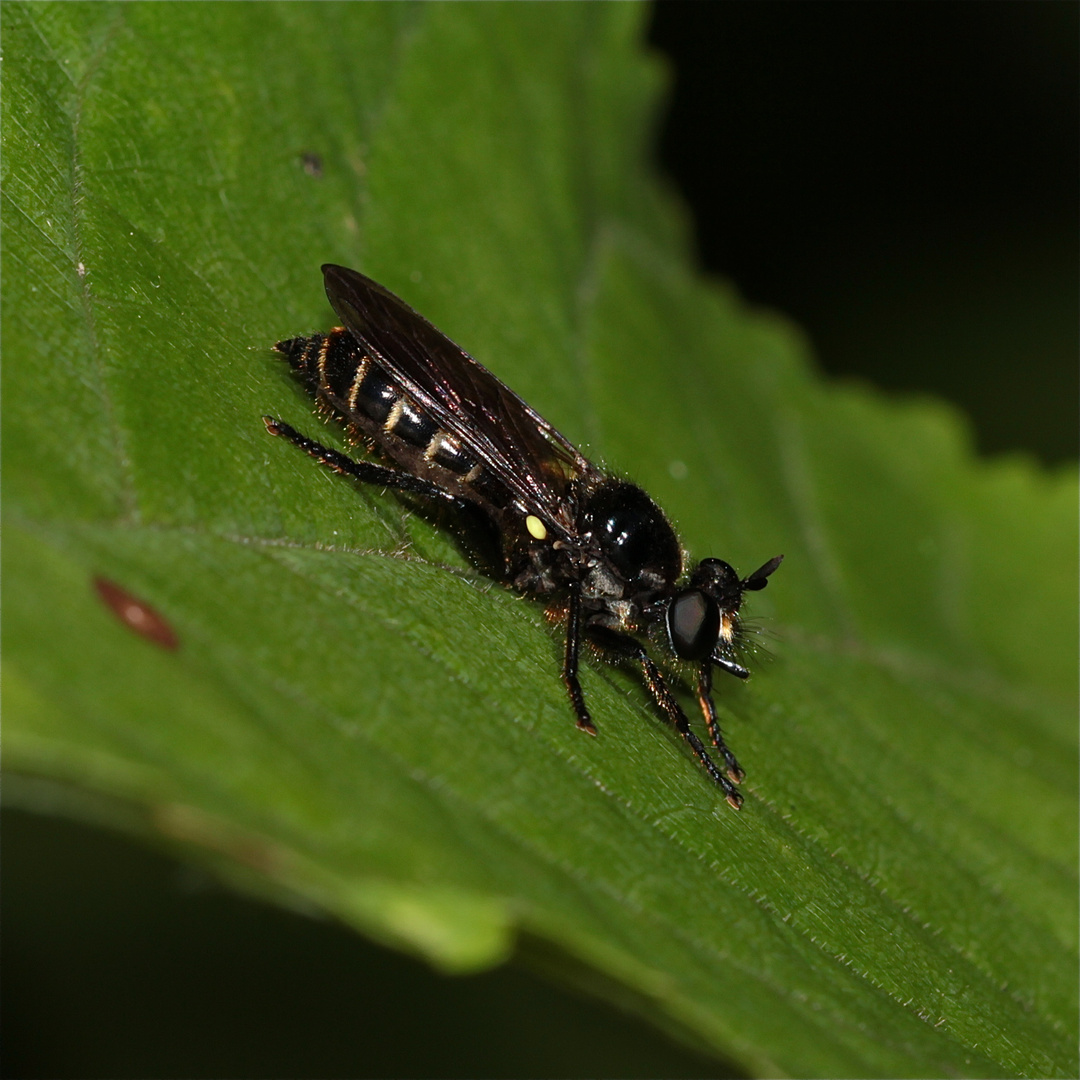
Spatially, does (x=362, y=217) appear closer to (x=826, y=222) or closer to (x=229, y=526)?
(x=229, y=526)

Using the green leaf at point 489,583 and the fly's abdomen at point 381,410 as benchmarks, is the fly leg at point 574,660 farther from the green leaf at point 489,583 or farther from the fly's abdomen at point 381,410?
the fly's abdomen at point 381,410

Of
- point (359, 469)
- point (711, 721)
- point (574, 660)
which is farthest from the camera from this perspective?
point (711, 721)

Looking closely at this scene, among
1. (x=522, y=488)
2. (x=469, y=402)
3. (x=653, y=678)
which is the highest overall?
(x=469, y=402)

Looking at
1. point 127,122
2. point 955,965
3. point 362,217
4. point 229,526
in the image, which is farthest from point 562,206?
point 955,965

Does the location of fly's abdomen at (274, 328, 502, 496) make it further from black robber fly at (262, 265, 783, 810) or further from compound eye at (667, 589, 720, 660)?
compound eye at (667, 589, 720, 660)

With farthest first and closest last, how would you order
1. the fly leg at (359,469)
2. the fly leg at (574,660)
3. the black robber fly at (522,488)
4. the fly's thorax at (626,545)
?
the fly's thorax at (626,545)
the black robber fly at (522,488)
the fly leg at (359,469)
the fly leg at (574,660)

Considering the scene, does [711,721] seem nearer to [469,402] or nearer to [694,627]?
[694,627]

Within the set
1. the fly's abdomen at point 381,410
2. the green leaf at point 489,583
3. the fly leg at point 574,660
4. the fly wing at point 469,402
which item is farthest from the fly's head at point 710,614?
the fly's abdomen at point 381,410

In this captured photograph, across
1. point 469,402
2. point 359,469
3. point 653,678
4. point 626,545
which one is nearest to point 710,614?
point 653,678
